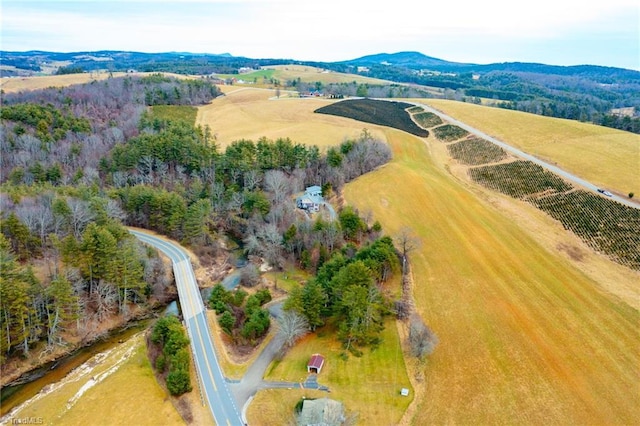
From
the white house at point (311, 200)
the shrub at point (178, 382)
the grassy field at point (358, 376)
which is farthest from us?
the white house at point (311, 200)

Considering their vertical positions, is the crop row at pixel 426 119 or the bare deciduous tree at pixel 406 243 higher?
the crop row at pixel 426 119

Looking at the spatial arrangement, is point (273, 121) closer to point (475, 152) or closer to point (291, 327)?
point (475, 152)

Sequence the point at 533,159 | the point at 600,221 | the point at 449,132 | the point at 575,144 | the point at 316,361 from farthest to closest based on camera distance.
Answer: the point at 449,132, the point at 575,144, the point at 533,159, the point at 600,221, the point at 316,361

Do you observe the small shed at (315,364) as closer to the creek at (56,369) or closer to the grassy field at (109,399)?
the grassy field at (109,399)

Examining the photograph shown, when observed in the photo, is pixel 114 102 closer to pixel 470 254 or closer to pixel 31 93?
pixel 31 93

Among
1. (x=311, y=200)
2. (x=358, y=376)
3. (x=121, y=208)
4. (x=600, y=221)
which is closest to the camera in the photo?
(x=358, y=376)

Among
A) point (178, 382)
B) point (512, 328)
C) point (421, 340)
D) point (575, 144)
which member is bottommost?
point (178, 382)

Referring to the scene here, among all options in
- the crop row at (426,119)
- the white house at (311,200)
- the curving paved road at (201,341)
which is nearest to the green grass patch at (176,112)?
the white house at (311,200)

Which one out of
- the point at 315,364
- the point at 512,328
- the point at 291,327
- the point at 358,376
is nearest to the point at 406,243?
the point at 512,328
